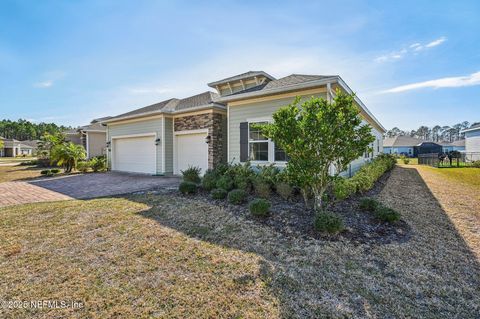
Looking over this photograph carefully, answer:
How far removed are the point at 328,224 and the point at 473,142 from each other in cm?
2982

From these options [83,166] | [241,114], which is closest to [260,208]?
[241,114]

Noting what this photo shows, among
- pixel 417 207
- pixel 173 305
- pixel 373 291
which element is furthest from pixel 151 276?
pixel 417 207

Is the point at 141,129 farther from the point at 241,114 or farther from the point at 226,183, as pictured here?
the point at 226,183

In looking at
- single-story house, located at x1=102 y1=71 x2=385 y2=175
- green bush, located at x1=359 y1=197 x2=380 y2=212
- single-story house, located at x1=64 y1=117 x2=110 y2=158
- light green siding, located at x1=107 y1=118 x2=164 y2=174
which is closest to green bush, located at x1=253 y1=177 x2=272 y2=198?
single-story house, located at x1=102 y1=71 x2=385 y2=175

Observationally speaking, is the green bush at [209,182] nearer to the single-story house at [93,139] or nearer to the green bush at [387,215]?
the green bush at [387,215]

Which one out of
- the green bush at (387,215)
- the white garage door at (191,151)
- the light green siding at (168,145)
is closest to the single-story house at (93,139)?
the light green siding at (168,145)

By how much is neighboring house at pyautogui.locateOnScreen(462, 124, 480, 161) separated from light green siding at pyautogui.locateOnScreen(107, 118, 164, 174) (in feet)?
92.5

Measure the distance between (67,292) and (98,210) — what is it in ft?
11.6

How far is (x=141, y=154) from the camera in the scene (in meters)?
13.9

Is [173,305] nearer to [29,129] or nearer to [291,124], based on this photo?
[291,124]

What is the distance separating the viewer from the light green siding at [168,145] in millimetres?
12602

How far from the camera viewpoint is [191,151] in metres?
12.3

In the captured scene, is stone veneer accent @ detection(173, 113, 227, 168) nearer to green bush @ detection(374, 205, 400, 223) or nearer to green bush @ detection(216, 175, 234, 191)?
green bush @ detection(216, 175, 234, 191)

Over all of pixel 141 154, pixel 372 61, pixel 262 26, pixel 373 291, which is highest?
pixel 262 26
